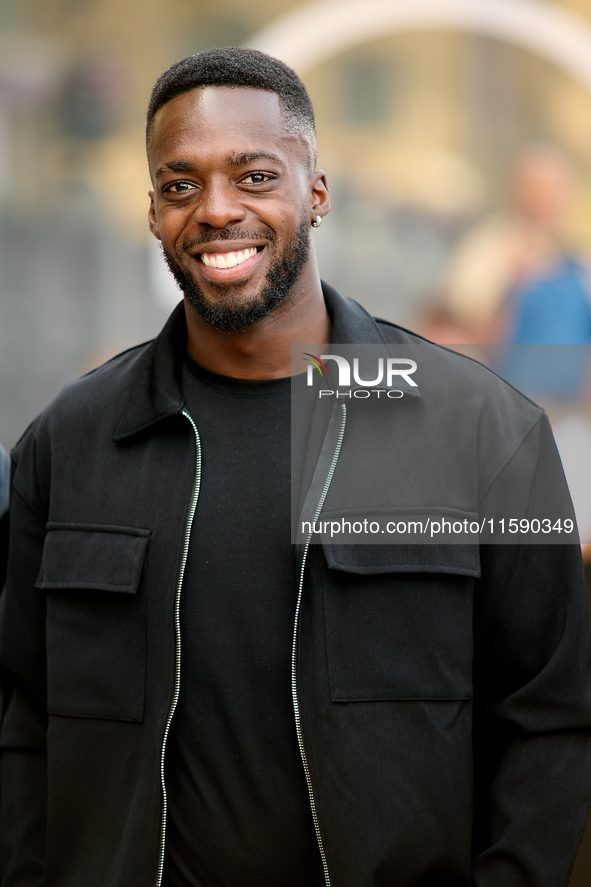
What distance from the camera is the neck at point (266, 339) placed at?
1.83 metres

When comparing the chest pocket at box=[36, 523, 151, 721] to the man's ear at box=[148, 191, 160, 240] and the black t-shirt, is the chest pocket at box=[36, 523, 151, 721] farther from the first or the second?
the man's ear at box=[148, 191, 160, 240]

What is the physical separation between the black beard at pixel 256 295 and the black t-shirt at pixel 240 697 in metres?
0.23

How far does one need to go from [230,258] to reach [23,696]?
0.99 metres

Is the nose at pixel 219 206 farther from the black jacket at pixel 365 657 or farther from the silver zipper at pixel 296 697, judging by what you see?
the silver zipper at pixel 296 697

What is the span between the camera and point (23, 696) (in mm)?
1925

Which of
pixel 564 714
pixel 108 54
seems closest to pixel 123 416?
pixel 564 714

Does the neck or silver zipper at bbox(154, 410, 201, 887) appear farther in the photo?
the neck

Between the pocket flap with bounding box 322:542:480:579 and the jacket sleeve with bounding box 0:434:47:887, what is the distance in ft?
2.12

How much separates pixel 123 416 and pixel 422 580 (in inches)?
26.4

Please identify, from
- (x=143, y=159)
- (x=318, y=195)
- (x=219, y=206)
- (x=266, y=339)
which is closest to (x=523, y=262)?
(x=143, y=159)

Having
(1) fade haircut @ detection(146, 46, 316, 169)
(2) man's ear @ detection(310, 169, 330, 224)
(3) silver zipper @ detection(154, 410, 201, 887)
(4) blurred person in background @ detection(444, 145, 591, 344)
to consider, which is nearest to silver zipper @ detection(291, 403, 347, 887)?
(3) silver zipper @ detection(154, 410, 201, 887)

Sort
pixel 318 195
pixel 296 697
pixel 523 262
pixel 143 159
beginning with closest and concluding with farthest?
pixel 296 697
pixel 318 195
pixel 523 262
pixel 143 159

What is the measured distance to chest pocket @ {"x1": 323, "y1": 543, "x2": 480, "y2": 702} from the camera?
166 centimetres

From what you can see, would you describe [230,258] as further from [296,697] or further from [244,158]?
[296,697]
